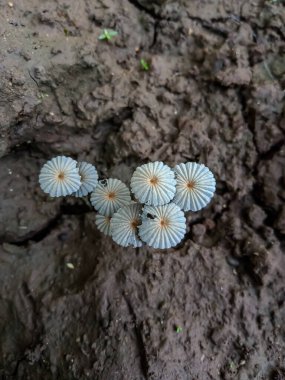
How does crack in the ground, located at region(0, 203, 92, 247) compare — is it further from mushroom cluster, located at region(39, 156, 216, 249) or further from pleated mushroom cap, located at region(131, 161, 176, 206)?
pleated mushroom cap, located at region(131, 161, 176, 206)

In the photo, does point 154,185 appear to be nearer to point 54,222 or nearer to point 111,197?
point 111,197

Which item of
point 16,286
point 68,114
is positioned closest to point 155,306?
point 16,286

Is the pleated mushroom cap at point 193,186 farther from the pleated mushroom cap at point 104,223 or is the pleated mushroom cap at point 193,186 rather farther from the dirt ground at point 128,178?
the pleated mushroom cap at point 104,223

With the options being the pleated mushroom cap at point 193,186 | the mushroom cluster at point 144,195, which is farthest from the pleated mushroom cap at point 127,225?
the pleated mushroom cap at point 193,186

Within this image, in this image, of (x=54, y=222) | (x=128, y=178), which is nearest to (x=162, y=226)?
(x=128, y=178)

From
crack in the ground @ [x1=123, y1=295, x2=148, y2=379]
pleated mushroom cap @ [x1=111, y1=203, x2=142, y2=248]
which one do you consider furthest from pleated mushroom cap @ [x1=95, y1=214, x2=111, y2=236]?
crack in the ground @ [x1=123, y1=295, x2=148, y2=379]

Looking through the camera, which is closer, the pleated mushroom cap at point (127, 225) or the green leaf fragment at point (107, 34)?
the pleated mushroom cap at point (127, 225)
